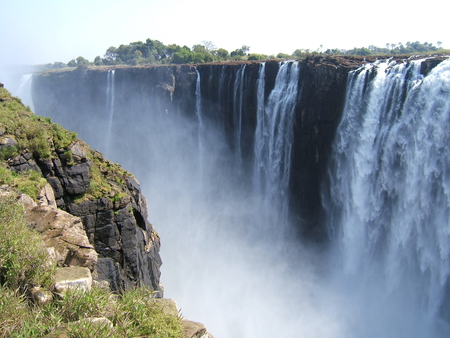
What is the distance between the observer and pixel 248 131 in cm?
2852

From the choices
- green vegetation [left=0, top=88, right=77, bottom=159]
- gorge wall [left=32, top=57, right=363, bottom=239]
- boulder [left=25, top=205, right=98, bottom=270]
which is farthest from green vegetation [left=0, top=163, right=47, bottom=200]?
gorge wall [left=32, top=57, right=363, bottom=239]

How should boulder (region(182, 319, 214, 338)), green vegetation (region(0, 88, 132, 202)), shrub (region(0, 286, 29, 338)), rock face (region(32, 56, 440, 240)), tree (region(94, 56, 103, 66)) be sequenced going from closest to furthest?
1. shrub (region(0, 286, 29, 338))
2. boulder (region(182, 319, 214, 338))
3. green vegetation (region(0, 88, 132, 202))
4. rock face (region(32, 56, 440, 240))
5. tree (region(94, 56, 103, 66))

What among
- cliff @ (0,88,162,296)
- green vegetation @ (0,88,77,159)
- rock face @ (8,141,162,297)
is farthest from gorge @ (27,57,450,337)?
green vegetation @ (0,88,77,159)

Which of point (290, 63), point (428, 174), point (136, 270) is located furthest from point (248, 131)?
point (136, 270)

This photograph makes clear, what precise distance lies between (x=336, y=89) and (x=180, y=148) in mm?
18177

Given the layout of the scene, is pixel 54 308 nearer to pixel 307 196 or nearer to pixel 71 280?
pixel 71 280

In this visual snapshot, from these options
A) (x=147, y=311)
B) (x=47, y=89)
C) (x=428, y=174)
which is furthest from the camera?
(x=47, y=89)

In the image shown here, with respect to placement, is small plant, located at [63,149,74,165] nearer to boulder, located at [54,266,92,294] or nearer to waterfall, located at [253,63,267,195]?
boulder, located at [54,266,92,294]

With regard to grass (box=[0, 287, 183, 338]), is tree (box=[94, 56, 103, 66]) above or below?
above

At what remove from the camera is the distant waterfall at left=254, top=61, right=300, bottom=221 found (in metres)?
24.3

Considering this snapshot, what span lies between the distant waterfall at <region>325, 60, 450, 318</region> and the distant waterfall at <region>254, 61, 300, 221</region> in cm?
444

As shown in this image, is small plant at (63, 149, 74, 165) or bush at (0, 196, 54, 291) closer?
bush at (0, 196, 54, 291)

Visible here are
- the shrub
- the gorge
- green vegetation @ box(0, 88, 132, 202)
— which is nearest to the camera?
the shrub

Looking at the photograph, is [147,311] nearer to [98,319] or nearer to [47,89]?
[98,319]
